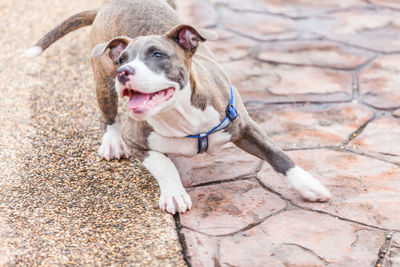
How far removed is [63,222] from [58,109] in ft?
5.18

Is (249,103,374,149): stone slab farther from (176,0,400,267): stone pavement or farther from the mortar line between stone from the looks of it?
the mortar line between stone

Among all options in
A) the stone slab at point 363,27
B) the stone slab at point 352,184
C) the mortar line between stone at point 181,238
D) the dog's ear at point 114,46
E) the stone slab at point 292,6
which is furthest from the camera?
the stone slab at point 292,6

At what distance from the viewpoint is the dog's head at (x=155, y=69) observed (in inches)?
105

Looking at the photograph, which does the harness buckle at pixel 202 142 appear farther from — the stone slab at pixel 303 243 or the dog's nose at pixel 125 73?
the dog's nose at pixel 125 73

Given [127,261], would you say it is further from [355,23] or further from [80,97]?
[355,23]

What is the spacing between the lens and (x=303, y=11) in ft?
20.4

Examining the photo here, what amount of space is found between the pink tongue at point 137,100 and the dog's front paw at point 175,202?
66 centimetres

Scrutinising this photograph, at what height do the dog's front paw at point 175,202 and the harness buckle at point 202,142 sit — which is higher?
the harness buckle at point 202,142

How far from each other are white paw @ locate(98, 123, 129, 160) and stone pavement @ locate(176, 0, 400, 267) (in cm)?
49

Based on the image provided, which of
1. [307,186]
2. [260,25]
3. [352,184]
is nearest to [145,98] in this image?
[307,186]

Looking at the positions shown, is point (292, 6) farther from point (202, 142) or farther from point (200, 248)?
point (200, 248)

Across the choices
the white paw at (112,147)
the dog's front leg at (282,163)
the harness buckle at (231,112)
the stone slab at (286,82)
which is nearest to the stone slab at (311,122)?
the stone slab at (286,82)

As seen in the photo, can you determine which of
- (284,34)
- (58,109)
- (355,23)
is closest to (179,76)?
(58,109)

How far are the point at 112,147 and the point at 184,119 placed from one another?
2.81 feet
